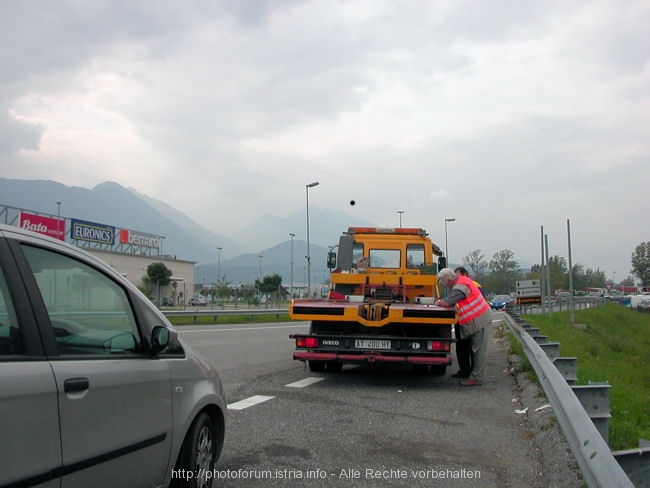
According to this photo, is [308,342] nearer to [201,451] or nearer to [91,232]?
[201,451]

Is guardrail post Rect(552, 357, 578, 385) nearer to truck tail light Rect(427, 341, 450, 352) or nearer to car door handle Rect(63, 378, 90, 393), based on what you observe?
truck tail light Rect(427, 341, 450, 352)

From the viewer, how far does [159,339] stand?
3607 mm

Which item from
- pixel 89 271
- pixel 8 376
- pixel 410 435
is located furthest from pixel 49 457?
pixel 410 435

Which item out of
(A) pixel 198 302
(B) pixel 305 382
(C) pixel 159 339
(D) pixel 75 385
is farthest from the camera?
(A) pixel 198 302

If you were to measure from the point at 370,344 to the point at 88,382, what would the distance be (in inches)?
247

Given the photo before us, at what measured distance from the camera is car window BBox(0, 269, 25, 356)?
2588 millimetres

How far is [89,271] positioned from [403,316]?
598 centimetres

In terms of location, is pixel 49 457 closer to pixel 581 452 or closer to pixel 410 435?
pixel 581 452

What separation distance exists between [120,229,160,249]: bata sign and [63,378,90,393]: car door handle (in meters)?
67.9

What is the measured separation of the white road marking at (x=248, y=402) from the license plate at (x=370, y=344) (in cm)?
166

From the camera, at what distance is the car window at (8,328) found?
2.59 m

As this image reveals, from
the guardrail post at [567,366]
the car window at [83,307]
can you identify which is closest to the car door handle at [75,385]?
the car window at [83,307]

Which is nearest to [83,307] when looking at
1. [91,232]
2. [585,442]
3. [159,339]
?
[159,339]

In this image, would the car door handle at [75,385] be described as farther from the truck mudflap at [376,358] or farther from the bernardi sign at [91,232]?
the bernardi sign at [91,232]
